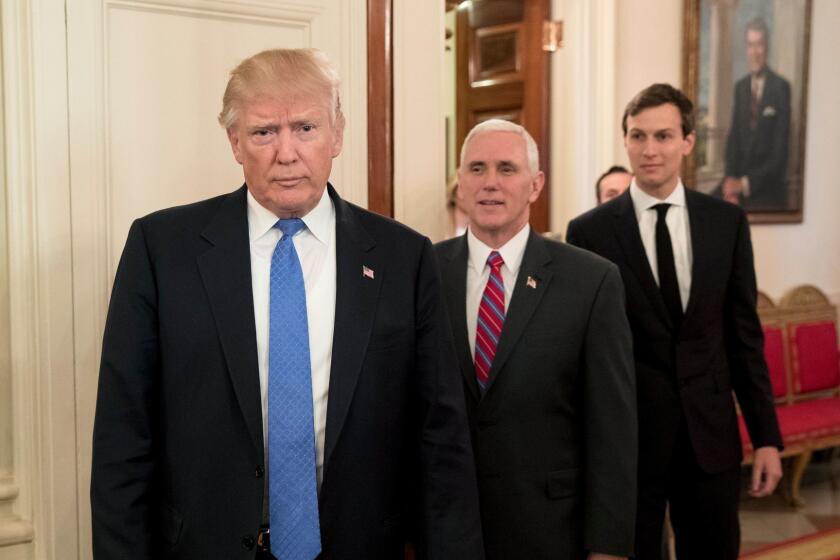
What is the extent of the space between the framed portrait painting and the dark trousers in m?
3.07

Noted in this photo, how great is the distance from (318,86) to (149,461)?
0.78 meters

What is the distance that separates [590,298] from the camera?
6.77ft

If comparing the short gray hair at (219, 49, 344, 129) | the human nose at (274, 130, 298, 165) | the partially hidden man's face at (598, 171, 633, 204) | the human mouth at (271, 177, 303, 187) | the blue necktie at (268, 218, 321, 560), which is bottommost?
the blue necktie at (268, 218, 321, 560)

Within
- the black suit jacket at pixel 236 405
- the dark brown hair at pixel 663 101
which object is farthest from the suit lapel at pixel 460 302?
the dark brown hair at pixel 663 101

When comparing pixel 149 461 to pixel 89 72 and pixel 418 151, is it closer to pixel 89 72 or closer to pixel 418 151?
pixel 89 72

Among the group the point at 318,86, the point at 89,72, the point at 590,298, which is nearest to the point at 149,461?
the point at 318,86

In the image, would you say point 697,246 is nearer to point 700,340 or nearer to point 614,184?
point 700,340

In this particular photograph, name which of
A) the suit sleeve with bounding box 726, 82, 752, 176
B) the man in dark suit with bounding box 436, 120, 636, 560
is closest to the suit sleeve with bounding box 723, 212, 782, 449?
the man in dark suit with bounding box 436, 120, 636, 560

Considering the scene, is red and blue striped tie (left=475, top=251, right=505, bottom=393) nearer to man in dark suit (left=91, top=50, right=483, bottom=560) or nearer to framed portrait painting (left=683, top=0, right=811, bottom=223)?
man in dark suit (left=91, top=50, right=483, bottom=560)

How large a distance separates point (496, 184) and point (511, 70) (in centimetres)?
259

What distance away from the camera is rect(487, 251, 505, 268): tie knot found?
211cm

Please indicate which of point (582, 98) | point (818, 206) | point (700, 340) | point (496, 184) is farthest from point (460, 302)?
point (818, 206)

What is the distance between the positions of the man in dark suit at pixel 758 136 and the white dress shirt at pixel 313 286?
4.16 metres

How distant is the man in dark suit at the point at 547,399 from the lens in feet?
6.55
